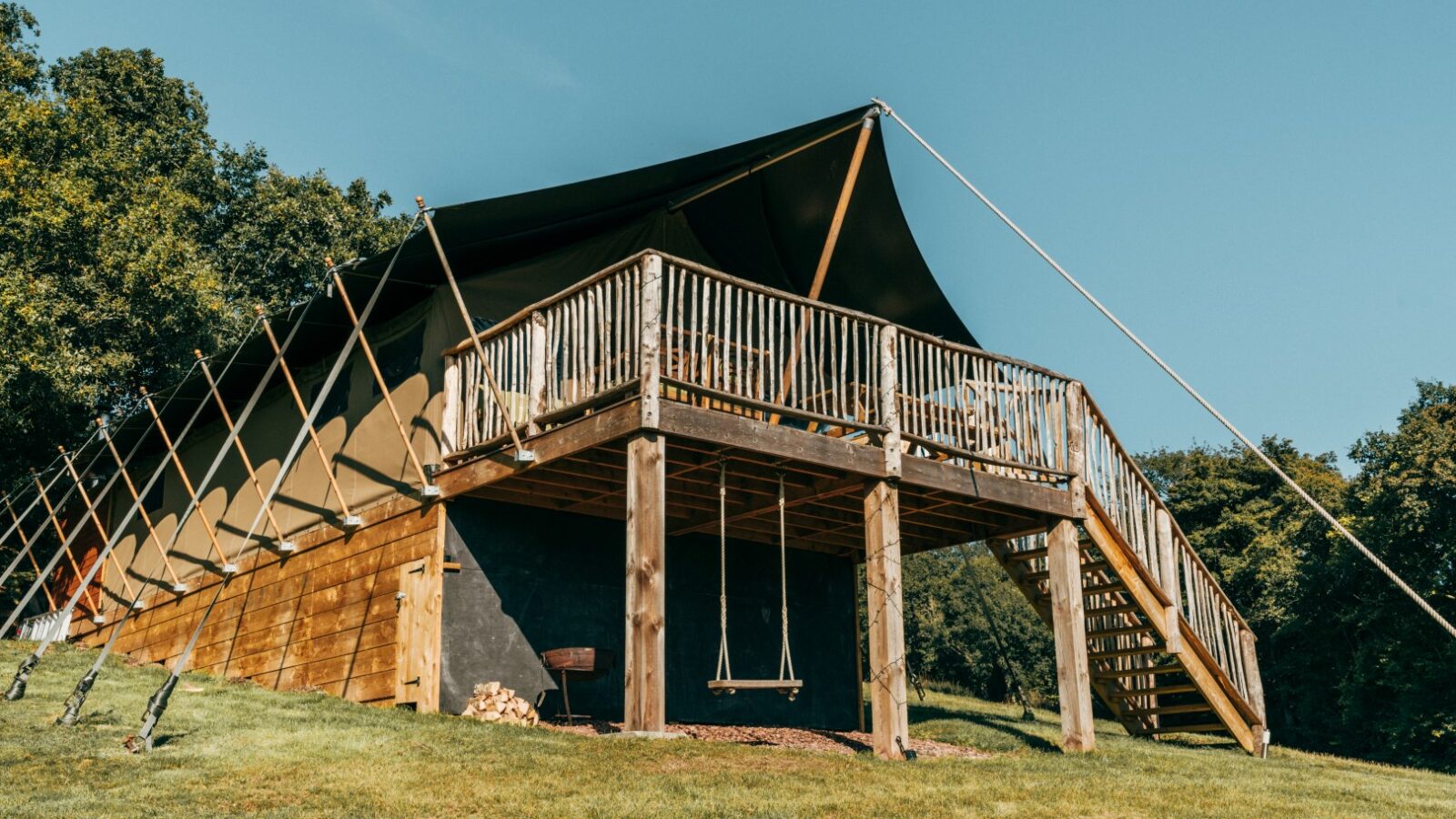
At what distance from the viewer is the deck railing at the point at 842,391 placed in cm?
1016

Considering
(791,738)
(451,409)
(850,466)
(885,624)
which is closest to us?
(885,624)

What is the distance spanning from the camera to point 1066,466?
488 inches

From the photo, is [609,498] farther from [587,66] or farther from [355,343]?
[587,66]

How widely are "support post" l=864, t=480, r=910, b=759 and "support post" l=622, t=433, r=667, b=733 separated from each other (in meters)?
1.84

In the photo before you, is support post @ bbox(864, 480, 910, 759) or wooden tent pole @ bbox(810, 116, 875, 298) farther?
wooden tent pole @ bbox(810, 116, 875, 298)

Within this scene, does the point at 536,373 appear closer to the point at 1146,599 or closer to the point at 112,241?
the point at 1146,599

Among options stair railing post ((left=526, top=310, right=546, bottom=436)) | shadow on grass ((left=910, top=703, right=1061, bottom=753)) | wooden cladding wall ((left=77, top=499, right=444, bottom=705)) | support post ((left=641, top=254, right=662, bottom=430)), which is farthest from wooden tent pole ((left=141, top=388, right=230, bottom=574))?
shadow on grass ((left=910, top=703, right=1061, bottom=753))

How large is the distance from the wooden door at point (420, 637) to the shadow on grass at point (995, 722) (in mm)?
5594

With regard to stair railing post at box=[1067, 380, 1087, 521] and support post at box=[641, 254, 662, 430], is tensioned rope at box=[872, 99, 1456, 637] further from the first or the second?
support post at box=[641, 254, 662, 430]

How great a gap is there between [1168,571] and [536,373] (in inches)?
265

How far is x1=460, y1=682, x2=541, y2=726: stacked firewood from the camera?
10984 millimetres

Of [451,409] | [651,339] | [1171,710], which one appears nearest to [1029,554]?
[1171,710]

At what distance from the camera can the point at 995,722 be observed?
1424cm

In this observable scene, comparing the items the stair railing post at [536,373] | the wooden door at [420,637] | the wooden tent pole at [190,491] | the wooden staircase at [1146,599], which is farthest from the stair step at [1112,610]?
the wooden tent pole at [190,491]
